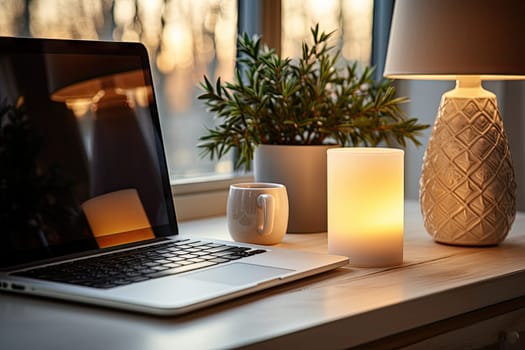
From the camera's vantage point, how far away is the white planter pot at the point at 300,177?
1448 millimetres

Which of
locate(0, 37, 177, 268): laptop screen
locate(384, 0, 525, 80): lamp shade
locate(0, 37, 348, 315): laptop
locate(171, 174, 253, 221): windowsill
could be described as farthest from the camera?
locate(171, 174, 253, 221): windowsill

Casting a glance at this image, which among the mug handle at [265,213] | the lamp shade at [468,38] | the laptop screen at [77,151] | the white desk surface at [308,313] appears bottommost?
the white desk surface at [308,313]

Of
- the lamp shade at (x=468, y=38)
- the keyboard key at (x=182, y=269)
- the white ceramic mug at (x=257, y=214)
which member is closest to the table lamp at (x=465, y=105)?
the lamp shade at (x=468, y=38)

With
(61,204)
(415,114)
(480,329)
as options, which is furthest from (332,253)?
(415,114)

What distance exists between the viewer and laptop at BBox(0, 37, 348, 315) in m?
1.00

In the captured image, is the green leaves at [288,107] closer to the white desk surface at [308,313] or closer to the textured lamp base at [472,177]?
the textured lamp base at [472,177]

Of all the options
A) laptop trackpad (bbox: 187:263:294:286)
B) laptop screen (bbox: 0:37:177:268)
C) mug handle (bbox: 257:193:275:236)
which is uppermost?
laptop screen (bbox: 0:37:177:268)

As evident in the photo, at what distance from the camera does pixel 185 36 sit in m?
1.71

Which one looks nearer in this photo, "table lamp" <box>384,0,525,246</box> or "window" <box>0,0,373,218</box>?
"table lamp" <box>384,0,525,246</box>

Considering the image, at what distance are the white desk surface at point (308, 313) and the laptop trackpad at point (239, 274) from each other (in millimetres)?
20

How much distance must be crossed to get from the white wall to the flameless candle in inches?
30.5

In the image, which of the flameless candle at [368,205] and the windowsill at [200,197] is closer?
the flameless candle at [368,205]

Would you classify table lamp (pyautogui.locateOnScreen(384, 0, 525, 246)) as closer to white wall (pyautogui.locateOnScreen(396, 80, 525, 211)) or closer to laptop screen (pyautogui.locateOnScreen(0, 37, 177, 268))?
laptop screen (pyautogui.locateOnScreen(0, 37, 177, 268))

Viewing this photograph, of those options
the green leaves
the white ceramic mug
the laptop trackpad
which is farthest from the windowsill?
the laptop trackpad
